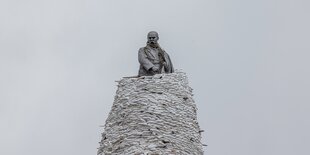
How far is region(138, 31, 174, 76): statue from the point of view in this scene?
1071 centimetres

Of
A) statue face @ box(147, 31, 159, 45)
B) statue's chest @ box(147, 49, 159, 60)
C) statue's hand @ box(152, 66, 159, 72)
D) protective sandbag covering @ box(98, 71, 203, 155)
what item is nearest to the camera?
protective sandbag covering @ box(98, 71, 203, 155)

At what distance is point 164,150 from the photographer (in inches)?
336

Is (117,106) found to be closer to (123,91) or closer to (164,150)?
(123,91)

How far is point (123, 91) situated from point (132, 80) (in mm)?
203

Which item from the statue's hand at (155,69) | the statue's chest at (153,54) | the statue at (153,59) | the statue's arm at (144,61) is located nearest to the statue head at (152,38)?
the statue at (153,59)

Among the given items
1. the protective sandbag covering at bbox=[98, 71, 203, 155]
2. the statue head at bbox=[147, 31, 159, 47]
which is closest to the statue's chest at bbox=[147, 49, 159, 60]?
the statue head at bbox=[147, 31, 159, 47]

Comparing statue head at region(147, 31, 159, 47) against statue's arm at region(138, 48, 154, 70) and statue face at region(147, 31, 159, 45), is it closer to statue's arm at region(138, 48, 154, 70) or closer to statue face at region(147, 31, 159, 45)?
statue face at region(147, 31, 159, 45)

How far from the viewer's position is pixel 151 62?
1083 centimetres

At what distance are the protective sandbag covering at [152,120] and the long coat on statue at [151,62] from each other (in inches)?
31.7

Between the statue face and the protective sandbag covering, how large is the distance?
134 centimetres

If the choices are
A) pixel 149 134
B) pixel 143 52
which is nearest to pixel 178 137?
pixel 149 134

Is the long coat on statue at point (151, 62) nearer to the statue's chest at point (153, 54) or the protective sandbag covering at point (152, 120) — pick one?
the statue's chest at point (153, 54)

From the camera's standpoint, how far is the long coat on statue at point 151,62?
10711 mm

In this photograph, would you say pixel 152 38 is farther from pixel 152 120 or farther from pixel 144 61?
pixel 152 120
